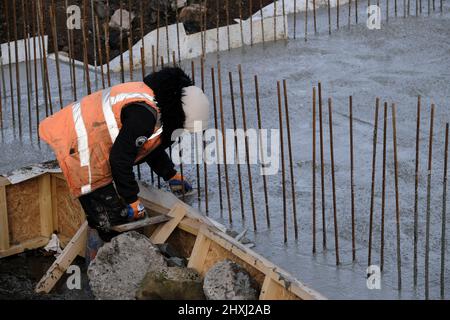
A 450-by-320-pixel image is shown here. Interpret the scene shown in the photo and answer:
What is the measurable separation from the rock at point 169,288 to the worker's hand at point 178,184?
1209mm

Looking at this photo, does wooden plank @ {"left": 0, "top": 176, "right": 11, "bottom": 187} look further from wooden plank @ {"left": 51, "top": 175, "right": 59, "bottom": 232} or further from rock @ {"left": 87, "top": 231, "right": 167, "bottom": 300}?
rock @ {"left": 87, "top": 231, "right": 167, "bottom": 300}

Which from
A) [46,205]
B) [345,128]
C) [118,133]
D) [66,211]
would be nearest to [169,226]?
[118,133]

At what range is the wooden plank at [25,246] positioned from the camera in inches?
214

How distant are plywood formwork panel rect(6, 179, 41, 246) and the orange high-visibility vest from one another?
0.67 metres

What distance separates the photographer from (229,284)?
4227 millimetres

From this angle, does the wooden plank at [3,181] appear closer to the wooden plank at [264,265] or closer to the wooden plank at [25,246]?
the wooden plank at [25,246]

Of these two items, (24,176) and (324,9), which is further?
(324,9)

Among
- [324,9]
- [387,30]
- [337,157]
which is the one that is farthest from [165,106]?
[324,9]

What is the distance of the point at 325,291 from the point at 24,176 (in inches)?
79.1

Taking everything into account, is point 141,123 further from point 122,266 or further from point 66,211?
point 66,211

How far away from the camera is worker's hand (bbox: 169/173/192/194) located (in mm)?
5559

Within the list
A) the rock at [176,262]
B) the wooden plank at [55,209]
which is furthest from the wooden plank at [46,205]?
the rock at [176,262]
